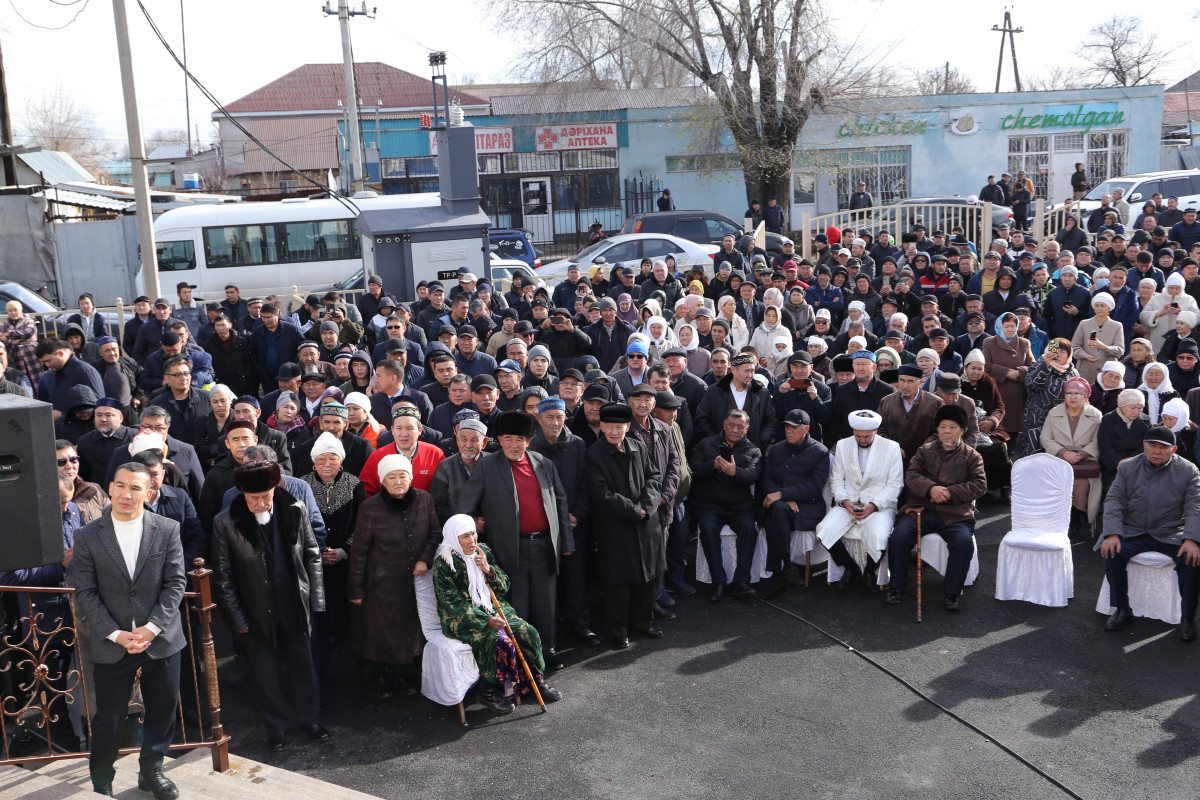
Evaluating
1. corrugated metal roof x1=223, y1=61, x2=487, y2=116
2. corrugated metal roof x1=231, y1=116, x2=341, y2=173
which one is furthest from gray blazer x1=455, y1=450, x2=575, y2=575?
corrugated metal roof x1=231, y1=116, x2=341, y2=173

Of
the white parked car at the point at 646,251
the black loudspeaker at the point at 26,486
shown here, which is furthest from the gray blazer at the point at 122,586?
the white parked car at the point at 646,251

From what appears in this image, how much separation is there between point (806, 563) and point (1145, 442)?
8.66 feet

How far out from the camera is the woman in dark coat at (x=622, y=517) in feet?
24.7

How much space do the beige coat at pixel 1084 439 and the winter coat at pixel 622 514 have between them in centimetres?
403

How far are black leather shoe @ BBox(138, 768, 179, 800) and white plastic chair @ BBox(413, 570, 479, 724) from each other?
1675 mm

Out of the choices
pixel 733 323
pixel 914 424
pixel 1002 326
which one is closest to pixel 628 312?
pixel 733 323

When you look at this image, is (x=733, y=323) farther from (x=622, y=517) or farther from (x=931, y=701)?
(x=931, y=701)

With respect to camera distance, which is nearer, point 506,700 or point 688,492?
point 506,700

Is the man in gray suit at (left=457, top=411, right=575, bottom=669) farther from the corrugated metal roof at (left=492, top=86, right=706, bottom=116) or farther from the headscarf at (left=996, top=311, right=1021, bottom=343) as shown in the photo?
the corrugated metal roof at (left=492, top=86, right=706, bottom=116)

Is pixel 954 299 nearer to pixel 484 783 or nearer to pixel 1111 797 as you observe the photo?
pixel 1111 797

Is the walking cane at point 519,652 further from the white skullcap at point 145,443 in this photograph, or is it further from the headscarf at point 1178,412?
the headscarf at point 1178,412

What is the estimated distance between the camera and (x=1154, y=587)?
7.56 meters

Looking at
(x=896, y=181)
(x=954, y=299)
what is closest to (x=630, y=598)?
(x=954, y=299)

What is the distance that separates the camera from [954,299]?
43.4 ft
